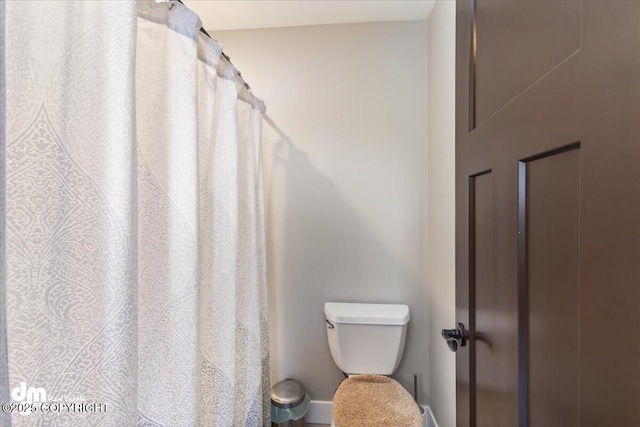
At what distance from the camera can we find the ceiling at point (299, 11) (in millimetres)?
1319

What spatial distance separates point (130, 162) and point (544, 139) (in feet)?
2.35

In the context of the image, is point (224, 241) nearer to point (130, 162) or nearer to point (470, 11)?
point (130, 162)

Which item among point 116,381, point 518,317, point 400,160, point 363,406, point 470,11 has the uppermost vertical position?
point 470,11

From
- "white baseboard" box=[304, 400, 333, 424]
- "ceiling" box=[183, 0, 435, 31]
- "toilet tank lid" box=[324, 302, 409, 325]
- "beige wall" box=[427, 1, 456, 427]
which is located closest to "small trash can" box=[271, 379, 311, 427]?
"white baseboard" box=[304, 400, 333, 424]

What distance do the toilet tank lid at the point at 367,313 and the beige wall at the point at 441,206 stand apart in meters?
0.18

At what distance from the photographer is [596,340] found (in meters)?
0.31

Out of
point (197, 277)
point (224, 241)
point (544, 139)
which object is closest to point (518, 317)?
point (544, 139)

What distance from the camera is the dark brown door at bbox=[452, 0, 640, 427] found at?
28 centimetres

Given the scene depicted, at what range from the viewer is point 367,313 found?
1.33 m

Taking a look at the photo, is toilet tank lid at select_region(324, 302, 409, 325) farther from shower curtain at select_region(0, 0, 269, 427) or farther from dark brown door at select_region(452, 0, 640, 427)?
shower curtain at select_region(0, 0, 269, 427)

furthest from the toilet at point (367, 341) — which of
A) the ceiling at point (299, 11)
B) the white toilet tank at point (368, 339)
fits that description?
the ceiling at point (299, 11)

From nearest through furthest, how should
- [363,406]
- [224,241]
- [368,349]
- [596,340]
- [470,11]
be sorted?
[596,340] < [470,11] < [224,241] < [363,406] < [368,349]

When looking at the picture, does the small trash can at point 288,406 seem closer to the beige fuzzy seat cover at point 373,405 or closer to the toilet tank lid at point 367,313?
the beige fuzzy seat cover at point 373,405

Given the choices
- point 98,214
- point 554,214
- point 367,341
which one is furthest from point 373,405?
point 98,214
